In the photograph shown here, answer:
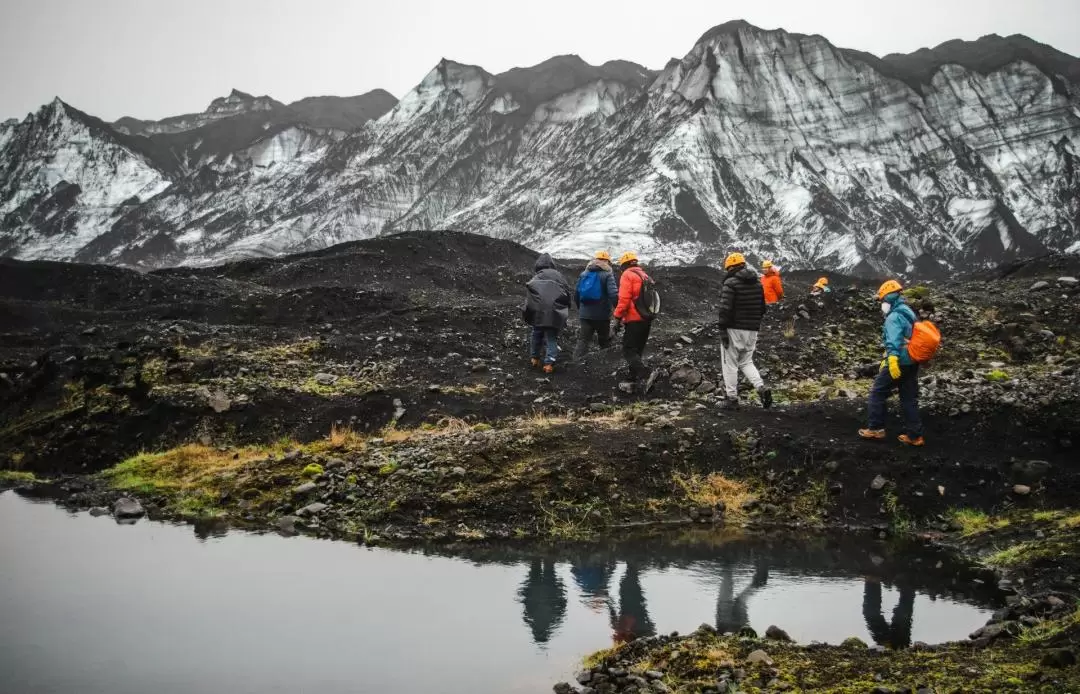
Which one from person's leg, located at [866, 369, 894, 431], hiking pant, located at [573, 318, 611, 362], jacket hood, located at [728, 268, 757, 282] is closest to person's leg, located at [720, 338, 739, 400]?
jacket hood, located at [728, 268, 757, 282]

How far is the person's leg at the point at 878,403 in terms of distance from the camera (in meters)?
9.71

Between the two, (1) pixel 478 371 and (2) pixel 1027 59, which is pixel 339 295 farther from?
(2) pixel 1027 59

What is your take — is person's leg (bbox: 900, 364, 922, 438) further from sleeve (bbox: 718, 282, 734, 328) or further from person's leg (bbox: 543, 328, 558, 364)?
person's leg (bbox: 543, 328, 558, 364)

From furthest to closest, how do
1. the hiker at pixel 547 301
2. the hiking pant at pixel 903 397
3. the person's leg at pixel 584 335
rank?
the person's leg at pixel 584 335 → the hiker at pixel 547 301 → the hiking pant at pixel 903 397

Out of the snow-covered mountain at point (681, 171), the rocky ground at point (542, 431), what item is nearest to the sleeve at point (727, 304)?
the rocky ground at point (542, 431)

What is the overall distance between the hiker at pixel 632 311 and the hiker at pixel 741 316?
1557 millimetres

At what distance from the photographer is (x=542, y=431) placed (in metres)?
10.4

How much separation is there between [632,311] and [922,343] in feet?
14.4

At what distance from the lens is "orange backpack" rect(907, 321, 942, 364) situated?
30.5 ft

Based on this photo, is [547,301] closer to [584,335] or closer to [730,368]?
[584,335]

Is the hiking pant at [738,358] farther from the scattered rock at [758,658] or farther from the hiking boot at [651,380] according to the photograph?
the scattered rock at [758,658]

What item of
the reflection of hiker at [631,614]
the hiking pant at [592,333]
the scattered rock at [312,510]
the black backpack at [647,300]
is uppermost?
the black backpack at [647,300]

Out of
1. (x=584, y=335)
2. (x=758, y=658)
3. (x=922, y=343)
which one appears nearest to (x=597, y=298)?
(x=584, y=335)

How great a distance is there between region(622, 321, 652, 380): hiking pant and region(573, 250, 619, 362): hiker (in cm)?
98
